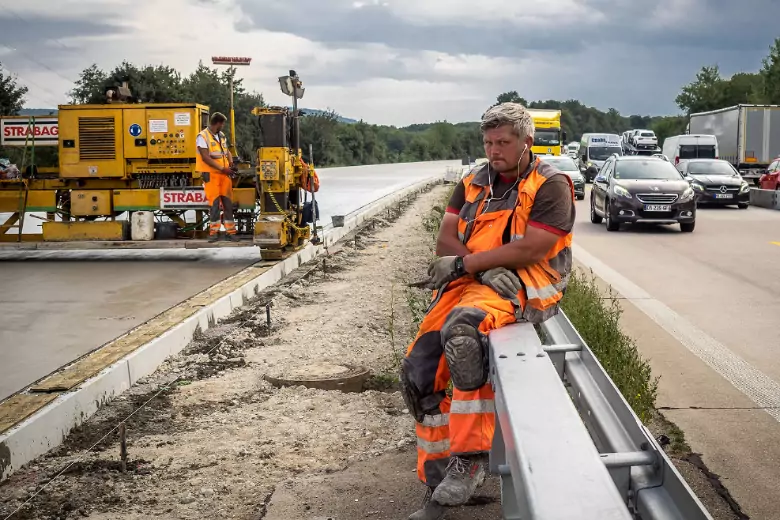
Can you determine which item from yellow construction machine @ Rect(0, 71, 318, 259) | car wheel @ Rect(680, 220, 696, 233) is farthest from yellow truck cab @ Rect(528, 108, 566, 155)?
yellow construction machine @ Rect(0, 71, 318, 259)

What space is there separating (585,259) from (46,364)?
33.1ft

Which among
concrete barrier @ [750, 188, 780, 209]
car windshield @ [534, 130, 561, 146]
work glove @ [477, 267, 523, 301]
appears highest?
car windshield @ [534, 130, 561, 146]

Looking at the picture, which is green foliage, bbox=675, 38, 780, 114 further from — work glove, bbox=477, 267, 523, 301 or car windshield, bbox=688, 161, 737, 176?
work glove, bbox=477, 267, 523, 301

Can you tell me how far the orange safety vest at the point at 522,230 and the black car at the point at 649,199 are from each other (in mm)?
16562

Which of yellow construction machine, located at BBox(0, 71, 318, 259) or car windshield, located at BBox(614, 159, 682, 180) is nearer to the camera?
yellow construction machine, located at BBox(0, 71, 318, 259)

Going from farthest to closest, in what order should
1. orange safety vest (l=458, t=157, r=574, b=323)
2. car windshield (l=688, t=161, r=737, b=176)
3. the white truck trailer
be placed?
1. the white truck trailer
2. car windshield (l=688, t=161, r=737, b=176)
3. orange safety vest (l=458, t=157, r=574, b=323)

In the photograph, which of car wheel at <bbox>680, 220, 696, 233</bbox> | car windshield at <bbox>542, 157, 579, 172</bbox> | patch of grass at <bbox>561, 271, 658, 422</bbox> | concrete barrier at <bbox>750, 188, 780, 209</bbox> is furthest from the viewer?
car windshield at <bbox>542, 157, 579, 172</bbox>

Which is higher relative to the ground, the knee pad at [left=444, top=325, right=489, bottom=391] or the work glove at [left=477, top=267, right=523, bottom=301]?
the work glove at [left=477, top=267, right=523, bottom=301]

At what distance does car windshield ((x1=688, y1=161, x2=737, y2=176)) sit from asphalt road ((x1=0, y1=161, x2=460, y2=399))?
60.0 feet

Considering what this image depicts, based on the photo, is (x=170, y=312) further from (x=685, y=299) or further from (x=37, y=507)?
(x=685, y=299)

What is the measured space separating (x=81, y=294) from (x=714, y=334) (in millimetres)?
7381

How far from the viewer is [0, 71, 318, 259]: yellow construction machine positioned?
1523 cm

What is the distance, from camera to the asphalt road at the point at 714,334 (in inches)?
222

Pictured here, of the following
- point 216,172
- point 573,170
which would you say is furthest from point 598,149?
point 216,172
